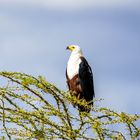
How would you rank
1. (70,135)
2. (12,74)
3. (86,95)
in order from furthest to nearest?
(86,95), (12,74), (70,135)

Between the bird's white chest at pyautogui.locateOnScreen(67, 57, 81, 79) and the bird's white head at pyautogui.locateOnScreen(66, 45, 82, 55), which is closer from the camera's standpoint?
the bird's white chest at pyautogui.locateOnScreen(67, 57, 81, 79)

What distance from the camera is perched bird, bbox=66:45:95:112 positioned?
657 cm

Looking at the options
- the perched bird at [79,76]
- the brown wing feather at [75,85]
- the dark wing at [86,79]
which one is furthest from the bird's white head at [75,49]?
the brown wing feather at [75,85]

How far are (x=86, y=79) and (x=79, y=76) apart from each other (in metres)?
0.10

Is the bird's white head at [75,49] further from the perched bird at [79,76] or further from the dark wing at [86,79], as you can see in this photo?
the dark wing at [86,79]

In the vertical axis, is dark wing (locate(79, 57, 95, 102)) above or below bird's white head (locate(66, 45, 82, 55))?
below

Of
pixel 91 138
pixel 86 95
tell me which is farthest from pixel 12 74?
pixel 86 95

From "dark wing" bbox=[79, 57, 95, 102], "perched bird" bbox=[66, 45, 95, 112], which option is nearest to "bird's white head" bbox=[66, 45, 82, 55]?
"perched bird" bbox=[66, 45, 95, 112]

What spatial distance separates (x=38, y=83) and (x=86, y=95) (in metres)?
2.90

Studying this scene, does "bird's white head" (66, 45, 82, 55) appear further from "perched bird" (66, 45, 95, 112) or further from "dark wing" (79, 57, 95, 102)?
"dark wing" (79, 57, 95, 102)

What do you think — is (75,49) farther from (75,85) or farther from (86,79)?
(75,85)

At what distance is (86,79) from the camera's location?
674cm

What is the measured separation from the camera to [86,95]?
21.5 ft

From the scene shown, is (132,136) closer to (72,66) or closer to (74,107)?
(74,107)
